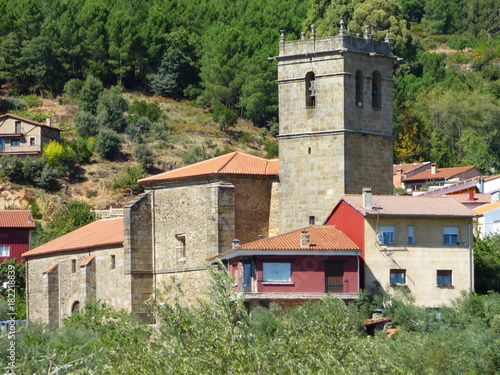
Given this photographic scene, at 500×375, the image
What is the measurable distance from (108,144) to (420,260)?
45202mm

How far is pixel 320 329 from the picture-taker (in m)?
32.6

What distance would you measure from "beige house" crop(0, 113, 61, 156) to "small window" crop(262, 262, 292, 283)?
1713 inches

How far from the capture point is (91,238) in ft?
198

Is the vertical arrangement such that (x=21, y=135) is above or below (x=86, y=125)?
below

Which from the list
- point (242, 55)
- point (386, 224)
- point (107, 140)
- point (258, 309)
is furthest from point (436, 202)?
point (242, 55)

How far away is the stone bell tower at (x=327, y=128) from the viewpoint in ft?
165

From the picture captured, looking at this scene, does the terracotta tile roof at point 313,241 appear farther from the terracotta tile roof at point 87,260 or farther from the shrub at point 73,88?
the shrub at point 73,88

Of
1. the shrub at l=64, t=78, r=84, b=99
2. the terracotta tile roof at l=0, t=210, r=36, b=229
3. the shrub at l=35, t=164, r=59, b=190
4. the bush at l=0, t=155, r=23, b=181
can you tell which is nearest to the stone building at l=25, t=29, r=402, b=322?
the terracotta tile roof at l=0, t=210, r=36, b=229

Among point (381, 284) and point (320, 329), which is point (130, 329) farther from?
point (381, 284)

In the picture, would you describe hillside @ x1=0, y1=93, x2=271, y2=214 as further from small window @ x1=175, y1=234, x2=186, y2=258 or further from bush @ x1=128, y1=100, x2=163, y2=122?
small window @ x1=175, y1=234, x2=186, y2=258

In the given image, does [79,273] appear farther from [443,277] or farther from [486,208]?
[486,208]

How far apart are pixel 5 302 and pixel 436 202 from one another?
20544 mm

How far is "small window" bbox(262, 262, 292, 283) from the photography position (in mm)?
46625

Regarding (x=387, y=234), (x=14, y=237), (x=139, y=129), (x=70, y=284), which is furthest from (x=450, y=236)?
(x=139, y=129)
